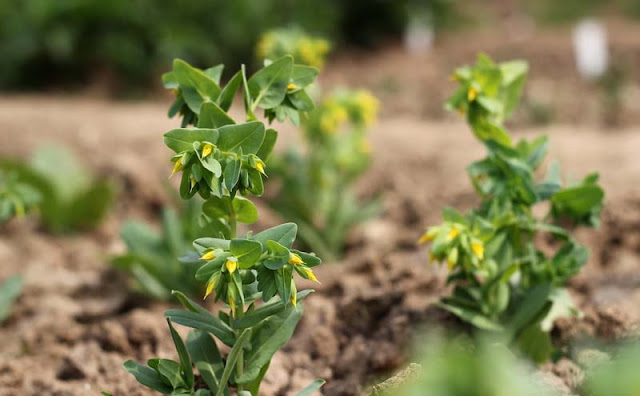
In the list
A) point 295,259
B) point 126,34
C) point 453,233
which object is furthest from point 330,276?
point 126,34

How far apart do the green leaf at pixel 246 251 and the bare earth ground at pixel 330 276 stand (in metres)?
0.65

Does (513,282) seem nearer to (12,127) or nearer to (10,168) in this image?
(10,168)

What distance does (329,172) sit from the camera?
3.83m

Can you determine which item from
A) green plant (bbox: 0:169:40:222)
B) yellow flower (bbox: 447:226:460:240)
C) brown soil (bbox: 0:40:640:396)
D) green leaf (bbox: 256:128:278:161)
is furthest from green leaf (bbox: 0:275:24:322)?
yellow flower (bbox: 447:226:460:240)

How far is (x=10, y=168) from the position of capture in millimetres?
3926

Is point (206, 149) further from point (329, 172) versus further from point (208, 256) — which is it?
point (329, 172)

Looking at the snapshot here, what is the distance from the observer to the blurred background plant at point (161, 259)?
3.08 metres

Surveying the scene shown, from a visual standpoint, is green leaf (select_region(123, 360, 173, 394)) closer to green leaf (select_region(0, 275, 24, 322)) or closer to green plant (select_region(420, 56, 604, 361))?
green plant (select_region(420, 56, 604, 361))

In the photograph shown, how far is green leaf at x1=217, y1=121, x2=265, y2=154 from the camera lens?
184cm

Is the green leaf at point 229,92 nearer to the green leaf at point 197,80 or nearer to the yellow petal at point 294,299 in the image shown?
the green leaf at point 197,80

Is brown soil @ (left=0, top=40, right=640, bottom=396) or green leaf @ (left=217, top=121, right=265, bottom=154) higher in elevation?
green leaf @ (left=217, top=121, right=265, bottom=154)

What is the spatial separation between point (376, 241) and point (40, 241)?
5.14ft

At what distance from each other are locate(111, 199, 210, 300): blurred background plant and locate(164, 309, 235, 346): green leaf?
1008 millimetres

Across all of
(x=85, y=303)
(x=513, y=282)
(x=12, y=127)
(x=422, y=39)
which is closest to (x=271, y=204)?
(x=85, y=303)
